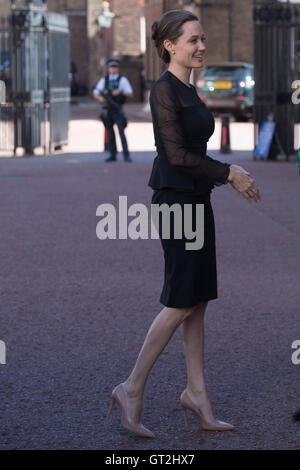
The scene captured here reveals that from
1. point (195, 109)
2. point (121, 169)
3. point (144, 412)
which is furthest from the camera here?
point (121, 169)

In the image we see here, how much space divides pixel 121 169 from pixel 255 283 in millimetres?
10485

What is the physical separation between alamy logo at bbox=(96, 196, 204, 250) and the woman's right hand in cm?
23

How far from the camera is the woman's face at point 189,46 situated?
5098 millimetres

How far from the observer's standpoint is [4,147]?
79.6ft

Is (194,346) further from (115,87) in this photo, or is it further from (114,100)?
(115,87)

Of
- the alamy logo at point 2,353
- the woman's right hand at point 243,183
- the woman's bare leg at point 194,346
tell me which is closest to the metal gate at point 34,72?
the alamy logo at point 2,353

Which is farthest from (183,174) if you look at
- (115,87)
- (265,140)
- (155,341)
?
(265,140)

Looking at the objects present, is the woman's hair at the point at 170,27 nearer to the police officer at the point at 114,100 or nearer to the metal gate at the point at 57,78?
the police officer at the point at 114,100

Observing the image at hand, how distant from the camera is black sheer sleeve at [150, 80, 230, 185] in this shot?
5.02m

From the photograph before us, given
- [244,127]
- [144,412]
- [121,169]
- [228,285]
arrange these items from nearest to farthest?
[144,412]
[228,285]
[121,169]
[244,127]

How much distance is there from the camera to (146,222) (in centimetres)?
1306
